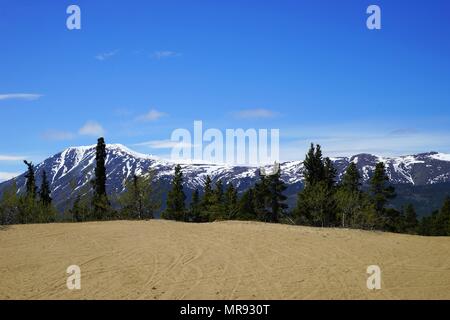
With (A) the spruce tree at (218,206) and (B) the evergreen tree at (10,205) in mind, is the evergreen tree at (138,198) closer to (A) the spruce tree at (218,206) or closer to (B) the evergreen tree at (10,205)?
(B) the evergreen tree at (10,205)

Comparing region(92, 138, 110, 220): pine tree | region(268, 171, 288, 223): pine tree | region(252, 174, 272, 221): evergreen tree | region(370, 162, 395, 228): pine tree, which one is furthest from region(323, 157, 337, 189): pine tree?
region(92, 138, 110, 220): pine tree

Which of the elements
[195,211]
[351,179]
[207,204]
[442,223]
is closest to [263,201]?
[207,204]

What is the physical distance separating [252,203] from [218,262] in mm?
55619

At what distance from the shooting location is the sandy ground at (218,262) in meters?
13.1

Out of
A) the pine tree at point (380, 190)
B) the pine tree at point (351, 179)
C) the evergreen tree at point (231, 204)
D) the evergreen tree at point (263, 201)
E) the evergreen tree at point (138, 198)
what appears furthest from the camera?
the evergreen tree at point (231, 204)

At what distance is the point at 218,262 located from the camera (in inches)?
667

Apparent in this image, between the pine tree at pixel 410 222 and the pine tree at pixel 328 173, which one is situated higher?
the pine tree at pixel 328 173

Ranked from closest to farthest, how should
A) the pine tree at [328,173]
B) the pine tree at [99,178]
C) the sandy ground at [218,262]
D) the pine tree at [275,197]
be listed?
the sandy ground at [218,262], the pine tree at [99,178], the pine tree at [328,173], the pine tree at [275,197]

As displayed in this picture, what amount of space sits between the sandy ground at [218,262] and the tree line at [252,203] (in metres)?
20.9

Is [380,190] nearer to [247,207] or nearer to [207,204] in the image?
[247,207]

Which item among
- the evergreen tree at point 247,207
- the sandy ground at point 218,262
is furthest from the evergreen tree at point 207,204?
the sandy ground at point 218,262

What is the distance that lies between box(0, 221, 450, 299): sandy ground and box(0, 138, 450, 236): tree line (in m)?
A: 20.9
